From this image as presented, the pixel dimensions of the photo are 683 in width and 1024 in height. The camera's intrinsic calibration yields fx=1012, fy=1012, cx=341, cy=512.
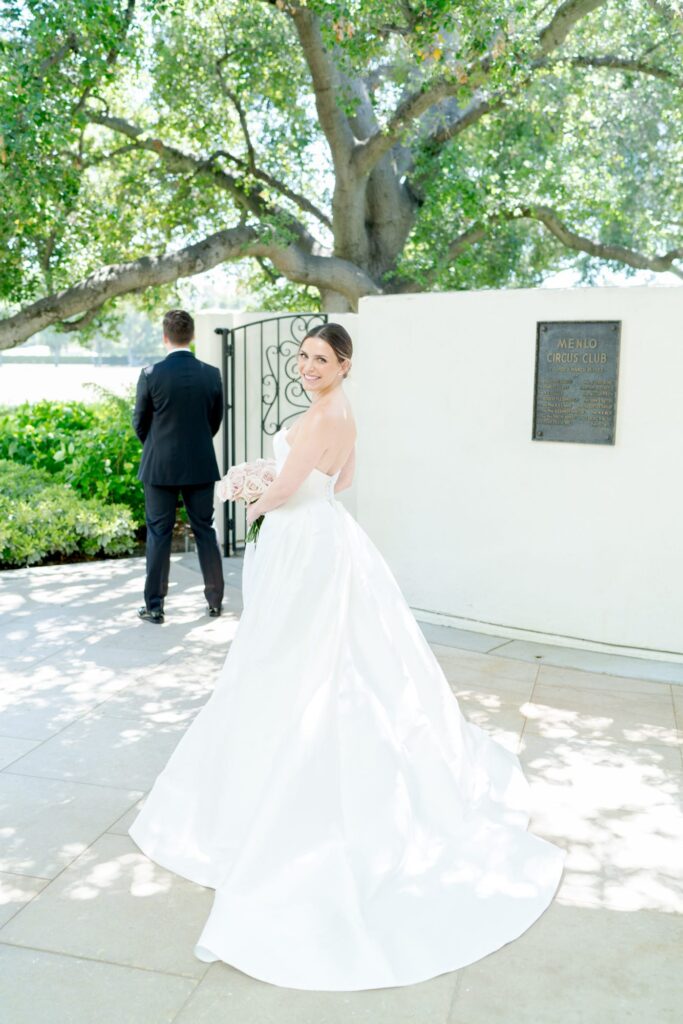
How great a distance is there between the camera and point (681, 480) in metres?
6.20

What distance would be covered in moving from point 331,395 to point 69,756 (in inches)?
86.2

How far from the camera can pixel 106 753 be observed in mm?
4836

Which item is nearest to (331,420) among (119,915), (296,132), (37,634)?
(119,915)

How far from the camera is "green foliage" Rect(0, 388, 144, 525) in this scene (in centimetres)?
988

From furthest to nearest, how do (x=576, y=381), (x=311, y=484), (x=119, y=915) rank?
(x=576, y=381) < (x=311, y=484) < (x=119, y=915)

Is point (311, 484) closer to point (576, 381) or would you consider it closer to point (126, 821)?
point (126, 821)

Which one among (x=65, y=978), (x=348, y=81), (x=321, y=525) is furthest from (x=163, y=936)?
(x=348, y=81)

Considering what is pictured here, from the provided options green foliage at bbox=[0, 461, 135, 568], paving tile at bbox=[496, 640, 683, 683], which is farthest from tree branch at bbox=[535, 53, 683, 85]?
paving tile at bbox=[496, 640, 683, 683]

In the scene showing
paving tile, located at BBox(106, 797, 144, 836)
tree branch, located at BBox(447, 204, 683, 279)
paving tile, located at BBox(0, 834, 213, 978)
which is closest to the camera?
paving tile, located at BBox(0, 834, 213, 978)

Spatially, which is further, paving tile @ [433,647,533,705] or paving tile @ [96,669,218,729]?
paving tile @ [433,647,533,705]

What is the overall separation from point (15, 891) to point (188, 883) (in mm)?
610

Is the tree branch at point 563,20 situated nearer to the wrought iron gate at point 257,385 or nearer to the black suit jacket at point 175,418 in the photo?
the wrought iron gate at point 257,385

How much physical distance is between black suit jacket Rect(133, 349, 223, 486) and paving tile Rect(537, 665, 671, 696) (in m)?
2.62

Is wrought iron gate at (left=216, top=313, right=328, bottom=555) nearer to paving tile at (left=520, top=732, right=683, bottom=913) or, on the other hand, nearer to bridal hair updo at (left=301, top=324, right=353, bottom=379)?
paving tile at (left=520, top=732, right=683, bottom=913)
